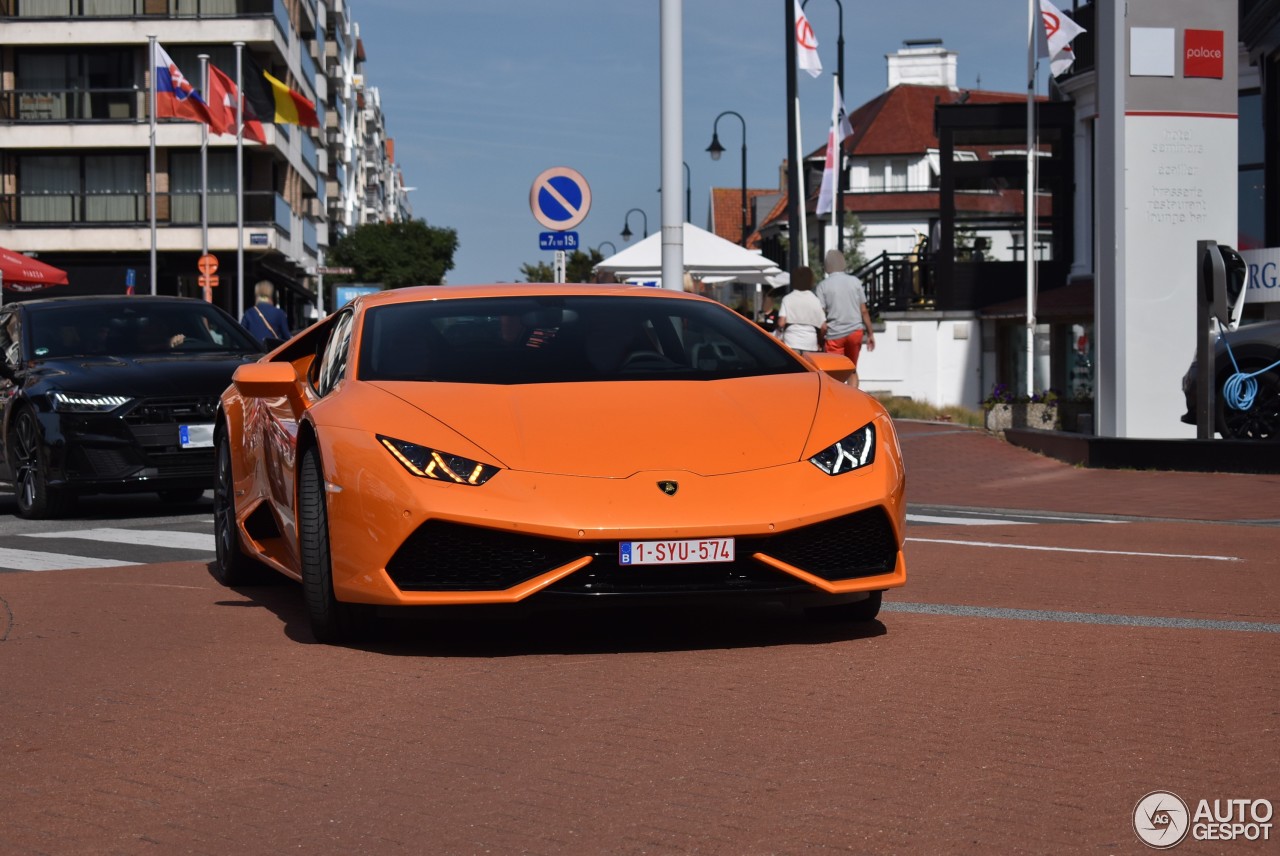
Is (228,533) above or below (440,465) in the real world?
below

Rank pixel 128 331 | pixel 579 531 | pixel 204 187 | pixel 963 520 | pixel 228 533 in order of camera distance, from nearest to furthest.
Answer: pixel 579 531 < pixel 228 533 < pixel 963 520 < pixel 128 331 < pixel 204 187

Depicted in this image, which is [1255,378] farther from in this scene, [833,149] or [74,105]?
[74,105]

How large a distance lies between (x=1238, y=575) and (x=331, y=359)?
4.42 metres

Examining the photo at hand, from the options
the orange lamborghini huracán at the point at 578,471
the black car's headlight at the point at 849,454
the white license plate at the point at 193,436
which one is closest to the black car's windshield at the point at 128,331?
the white license plate at the point at 193,436

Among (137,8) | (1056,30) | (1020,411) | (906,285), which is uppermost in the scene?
(137,8)

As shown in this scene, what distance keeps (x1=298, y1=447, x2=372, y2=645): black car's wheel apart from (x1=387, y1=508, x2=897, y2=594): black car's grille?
43 cm

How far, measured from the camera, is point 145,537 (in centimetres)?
1195

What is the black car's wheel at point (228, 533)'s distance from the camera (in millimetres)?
9039

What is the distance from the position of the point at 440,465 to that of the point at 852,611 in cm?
172

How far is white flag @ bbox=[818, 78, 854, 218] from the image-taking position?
122 feet

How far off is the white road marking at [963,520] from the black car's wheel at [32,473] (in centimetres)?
600

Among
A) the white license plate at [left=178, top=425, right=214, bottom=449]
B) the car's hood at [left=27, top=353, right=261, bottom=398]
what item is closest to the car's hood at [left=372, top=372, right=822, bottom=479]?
the white license plate at [left=178, top=425, right=214, bottom=449]

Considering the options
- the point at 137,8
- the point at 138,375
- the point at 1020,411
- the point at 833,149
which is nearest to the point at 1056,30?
the point at 833,149

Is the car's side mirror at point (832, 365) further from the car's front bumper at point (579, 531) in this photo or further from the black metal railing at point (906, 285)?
the black metal railing at point (906, 285)
